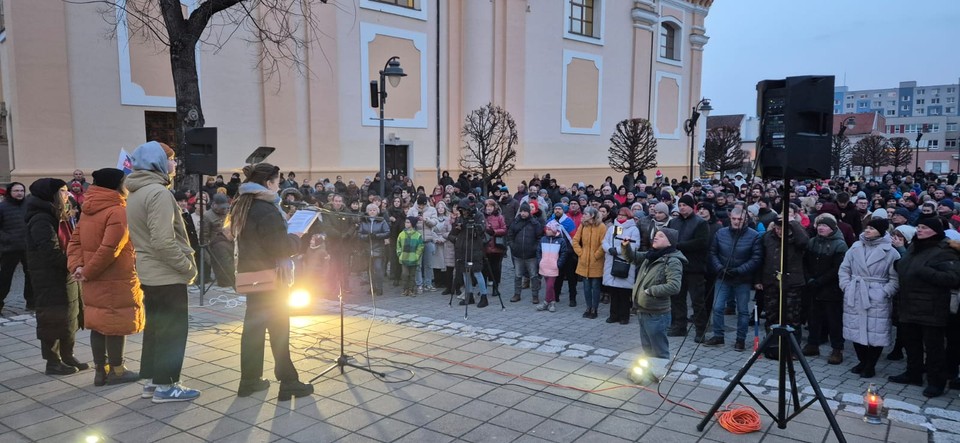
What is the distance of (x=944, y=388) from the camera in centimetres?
582

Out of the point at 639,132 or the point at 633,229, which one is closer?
the point at 633,229

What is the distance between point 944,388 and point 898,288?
998 mm

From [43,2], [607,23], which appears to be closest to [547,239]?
[43,2]

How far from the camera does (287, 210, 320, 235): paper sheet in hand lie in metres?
5.29

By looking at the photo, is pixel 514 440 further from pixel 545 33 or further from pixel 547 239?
pixel 545 33

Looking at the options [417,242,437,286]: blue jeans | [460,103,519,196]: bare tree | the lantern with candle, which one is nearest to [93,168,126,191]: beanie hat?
[417,242,437,286]: blue jeans

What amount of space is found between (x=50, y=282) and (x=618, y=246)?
657 cm

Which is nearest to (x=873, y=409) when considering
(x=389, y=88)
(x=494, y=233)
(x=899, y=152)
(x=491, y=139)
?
(x=494, y=233)

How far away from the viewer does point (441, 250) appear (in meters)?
11.0

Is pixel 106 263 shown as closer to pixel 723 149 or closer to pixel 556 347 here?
pixel 556 347

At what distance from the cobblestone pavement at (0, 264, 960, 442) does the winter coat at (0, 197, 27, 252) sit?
939 millimetres

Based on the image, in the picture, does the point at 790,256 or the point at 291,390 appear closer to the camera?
the point at 291,390

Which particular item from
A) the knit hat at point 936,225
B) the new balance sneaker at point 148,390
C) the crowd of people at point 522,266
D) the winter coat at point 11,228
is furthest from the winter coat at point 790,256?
the winter coat at point 11,228

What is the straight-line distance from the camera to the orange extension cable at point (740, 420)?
467 centimetres
